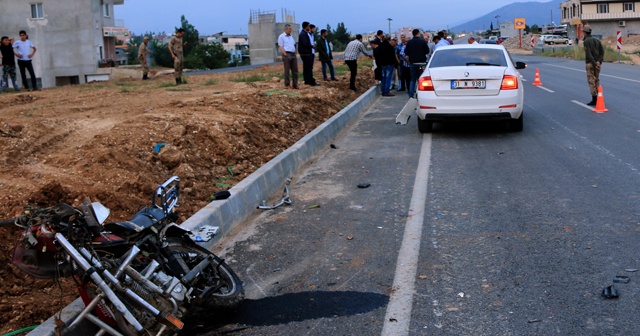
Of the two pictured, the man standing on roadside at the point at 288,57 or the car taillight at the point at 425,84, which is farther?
the man standing on roadside at the point at 288,57

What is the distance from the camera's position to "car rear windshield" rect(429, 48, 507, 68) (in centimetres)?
1319

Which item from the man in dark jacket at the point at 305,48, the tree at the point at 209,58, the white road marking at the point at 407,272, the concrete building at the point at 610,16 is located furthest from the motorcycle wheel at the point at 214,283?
the concrete building at the point at 610,16

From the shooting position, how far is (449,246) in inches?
253

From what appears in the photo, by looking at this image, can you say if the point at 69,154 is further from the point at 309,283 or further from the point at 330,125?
the point at 330,125

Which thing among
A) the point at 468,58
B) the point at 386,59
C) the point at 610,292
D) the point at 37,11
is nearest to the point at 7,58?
the point at 386,59

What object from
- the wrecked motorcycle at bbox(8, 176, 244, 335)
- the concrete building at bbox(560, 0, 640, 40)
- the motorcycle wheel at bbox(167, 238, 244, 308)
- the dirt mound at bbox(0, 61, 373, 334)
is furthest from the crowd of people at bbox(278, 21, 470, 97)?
the concrete building at bbox(560, 0, 640, 40)

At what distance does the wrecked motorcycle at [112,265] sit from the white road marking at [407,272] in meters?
1.27

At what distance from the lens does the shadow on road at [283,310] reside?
5.03 m

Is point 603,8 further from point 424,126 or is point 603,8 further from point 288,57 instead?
point 424,126

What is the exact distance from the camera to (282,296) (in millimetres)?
5457

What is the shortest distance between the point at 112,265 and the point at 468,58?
1016 cm

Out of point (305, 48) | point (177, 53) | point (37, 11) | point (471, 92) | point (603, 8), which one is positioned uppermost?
point (603, 8)

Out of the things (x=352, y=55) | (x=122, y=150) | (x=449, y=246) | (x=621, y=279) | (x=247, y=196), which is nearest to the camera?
(x=621, y=279)

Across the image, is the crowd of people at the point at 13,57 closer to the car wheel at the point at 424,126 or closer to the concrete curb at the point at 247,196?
the concrete curb at the point at 247,196
